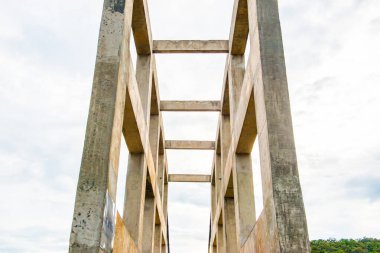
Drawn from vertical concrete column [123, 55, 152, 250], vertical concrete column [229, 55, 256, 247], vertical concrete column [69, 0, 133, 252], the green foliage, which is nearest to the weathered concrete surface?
vertical concrete column [123, 55, 152, 250]

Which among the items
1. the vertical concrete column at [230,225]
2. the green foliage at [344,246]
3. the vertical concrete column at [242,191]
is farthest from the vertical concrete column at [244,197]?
the green foliage at [344,246]

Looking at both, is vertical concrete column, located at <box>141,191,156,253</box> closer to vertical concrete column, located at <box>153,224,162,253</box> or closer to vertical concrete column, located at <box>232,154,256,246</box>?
vertical concrete column, located at <box>232,154,256,246</box>

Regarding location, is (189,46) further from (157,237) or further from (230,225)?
(157,237)

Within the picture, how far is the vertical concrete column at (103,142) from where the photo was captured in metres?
5.56

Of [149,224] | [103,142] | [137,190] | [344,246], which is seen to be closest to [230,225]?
[149,224]

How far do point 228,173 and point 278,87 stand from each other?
6749 millimetres

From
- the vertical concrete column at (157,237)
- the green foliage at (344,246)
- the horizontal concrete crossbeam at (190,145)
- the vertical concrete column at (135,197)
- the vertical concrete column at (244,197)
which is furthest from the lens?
the green foliage at (344,246)

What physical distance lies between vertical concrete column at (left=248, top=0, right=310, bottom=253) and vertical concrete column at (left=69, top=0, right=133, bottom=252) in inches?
102

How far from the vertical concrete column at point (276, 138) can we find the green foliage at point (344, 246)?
2138cm

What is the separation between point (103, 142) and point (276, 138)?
2.87m

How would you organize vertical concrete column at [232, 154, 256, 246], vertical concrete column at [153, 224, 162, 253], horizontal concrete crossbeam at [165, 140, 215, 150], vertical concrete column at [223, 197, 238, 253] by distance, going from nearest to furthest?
vertical concrete column at [232, 154, 256, 246] < vertical concrete column at [223, 197, 238, 253] < vertical concrete column at [153, 224, 162, 253] < horizontal concrete crossbeam at [165, 140, 215, 150]

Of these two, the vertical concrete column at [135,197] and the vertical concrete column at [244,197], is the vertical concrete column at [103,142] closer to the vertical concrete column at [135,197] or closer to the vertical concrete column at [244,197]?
the vertical concrete column at [135,197]

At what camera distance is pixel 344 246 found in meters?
25.6

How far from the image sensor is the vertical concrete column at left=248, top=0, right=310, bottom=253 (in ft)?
18.0
